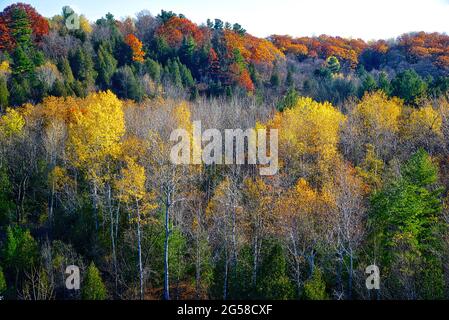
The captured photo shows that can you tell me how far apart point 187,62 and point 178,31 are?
7.26m

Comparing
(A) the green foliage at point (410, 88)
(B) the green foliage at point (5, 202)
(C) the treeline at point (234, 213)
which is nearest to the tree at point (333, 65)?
(A) the green foliage at point (410, 88)

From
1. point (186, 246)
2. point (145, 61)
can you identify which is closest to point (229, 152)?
point (186, 246)

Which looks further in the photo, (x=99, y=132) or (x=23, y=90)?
(x=23, y=90)

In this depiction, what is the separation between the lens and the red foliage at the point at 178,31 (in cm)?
6744

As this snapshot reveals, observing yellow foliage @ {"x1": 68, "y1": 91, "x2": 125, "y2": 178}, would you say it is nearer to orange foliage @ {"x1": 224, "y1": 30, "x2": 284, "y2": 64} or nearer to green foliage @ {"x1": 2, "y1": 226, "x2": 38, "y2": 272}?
green foliage @ {"x1": 2, "y1": 226, "x2": 38, "y2": 272}

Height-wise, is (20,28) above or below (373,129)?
above

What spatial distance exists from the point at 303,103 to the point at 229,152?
29.0 feet

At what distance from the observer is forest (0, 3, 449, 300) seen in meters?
19.4

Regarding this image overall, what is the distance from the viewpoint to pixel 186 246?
23453 mm

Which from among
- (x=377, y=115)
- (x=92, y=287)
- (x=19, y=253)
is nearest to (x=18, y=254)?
(x=19, y=253)

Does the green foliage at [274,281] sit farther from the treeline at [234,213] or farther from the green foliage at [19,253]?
the green foliage at [19,253]

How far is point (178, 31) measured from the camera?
6881 centimetres

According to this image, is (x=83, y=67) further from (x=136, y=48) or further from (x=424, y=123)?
(x=424, y=123)
